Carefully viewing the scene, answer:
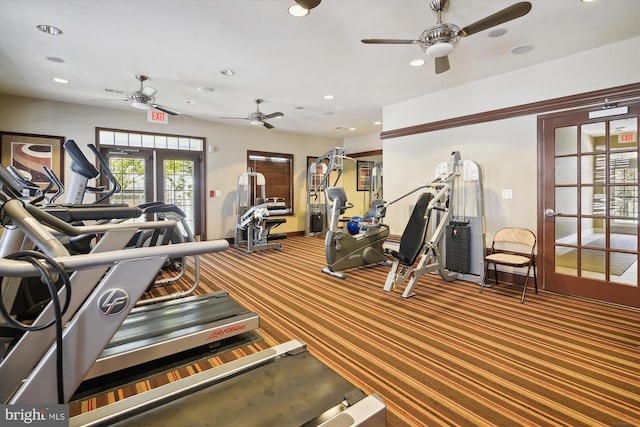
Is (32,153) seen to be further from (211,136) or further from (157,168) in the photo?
(211,136)

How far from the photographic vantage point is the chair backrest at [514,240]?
3904 mm

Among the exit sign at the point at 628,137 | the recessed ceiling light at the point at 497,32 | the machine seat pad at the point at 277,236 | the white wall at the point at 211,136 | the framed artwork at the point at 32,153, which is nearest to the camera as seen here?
the recessed ceiling light at the point at 497,32

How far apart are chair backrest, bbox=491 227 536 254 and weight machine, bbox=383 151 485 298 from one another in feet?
0.84

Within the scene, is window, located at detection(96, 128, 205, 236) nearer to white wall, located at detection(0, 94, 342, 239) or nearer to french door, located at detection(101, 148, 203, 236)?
french door, located at detection(101, 148, 203, 236)

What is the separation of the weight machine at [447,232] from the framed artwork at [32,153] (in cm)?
598

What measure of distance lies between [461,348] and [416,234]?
1580 millimetres

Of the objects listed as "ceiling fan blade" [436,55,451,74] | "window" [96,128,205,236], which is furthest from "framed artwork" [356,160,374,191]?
"ceiling fan blade" [436,55,451,74]

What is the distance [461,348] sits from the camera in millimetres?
2424

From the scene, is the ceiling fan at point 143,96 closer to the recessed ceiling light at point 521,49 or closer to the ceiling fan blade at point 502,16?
the ceiling fan blade at point 502,16

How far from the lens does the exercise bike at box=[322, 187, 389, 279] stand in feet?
14.8

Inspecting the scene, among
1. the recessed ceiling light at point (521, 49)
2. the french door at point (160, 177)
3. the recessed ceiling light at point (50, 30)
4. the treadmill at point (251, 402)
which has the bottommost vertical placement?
the treadmill at point (251, 402)

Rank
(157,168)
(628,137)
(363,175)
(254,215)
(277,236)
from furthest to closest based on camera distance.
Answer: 1. (363,175)
2. (277,236)
3. (157,168)
4. (254,215)
5. (628,137)

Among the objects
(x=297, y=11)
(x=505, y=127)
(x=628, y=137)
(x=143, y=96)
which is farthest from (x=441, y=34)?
(x=143, y=96)

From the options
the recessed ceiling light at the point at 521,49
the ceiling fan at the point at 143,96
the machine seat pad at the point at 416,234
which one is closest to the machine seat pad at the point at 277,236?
the ceiling fan at the point at 143,96
